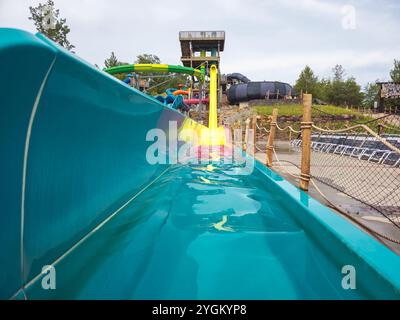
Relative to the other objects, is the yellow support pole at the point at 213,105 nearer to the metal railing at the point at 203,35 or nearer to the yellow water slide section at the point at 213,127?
the yellow water slide section at the point at 213,127

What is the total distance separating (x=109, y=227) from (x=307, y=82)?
65620 mm

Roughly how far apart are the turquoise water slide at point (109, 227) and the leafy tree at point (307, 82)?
2487 inches

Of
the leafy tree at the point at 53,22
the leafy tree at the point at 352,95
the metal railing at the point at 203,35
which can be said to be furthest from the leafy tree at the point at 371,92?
the leafy tree at the point at 53,22

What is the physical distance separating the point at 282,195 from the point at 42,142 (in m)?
2.31

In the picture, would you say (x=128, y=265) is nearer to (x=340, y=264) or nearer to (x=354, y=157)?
(x=340, y=264)

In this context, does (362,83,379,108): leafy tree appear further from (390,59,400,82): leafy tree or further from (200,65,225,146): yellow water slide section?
(200,65,225,146): yellow water slide section

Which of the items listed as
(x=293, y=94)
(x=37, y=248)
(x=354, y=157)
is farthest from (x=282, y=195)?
(x=293, y=94)

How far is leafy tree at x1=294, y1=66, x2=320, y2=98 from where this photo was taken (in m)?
59.4

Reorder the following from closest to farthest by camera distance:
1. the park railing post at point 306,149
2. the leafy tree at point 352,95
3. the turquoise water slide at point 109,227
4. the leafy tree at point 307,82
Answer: the turquoise water slide at point 109,227, the park railing post at point 306,149, the leafy tree at point 352,95, the leafy tree at point 307,82

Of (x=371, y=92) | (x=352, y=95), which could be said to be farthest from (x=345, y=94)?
(x=371, y=92)

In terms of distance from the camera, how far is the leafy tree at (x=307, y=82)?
5944cm

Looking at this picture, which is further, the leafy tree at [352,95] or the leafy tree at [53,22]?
the leafy tree at [352,95]

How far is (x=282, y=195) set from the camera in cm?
280

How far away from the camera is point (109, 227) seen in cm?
183
